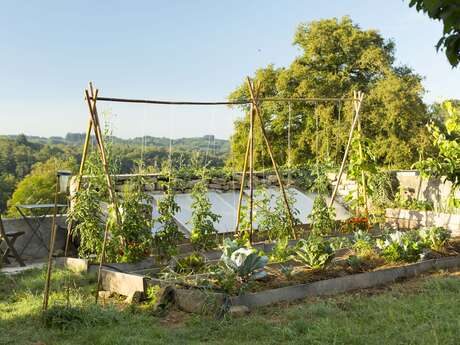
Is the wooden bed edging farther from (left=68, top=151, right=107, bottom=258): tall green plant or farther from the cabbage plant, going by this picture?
(left=68, top=151, right=107, bottom=258): tall green plant

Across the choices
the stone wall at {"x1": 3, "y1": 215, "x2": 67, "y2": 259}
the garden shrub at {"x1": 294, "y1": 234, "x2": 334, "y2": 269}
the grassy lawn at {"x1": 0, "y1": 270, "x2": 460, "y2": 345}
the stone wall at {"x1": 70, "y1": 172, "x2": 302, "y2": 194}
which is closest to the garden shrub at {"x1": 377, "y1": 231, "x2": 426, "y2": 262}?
the garden shrub at {"x1": 294, "y1": 234, "x2": 334, "y2": 269}

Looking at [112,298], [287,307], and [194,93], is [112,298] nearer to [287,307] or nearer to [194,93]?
[287,307]

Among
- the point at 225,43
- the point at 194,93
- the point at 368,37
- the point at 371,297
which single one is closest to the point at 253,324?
the point at 371,297

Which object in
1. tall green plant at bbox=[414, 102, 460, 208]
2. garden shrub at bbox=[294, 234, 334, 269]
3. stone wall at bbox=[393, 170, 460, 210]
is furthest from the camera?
stone wall at bbox=[393, 170, 460, 210]

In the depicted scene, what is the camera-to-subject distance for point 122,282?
5.33 m

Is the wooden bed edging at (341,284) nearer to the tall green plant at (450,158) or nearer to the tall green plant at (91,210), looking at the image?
the tall green plant at (450,158)

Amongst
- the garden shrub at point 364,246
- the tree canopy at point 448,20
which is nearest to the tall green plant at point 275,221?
the garden shrub at point 364,246

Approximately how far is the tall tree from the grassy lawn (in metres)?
14.2

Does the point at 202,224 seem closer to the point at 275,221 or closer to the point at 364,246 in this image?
the point at 275,221

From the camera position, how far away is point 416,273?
19.5 feet

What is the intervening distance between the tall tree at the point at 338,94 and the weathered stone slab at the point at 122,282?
544 inches

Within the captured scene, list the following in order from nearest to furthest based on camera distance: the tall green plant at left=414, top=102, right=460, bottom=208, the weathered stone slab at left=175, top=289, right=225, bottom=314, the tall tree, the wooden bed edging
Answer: the weathered stone slab at left=175, top=289, right=225, bottom=314, the wooden bed edging, the tall green plant at left=414, top=102, right=460, bottom=208, the tall tree

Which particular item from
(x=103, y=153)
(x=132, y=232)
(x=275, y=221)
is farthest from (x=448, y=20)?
(x=275, y=221)

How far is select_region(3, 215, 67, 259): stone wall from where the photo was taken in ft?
24.4
